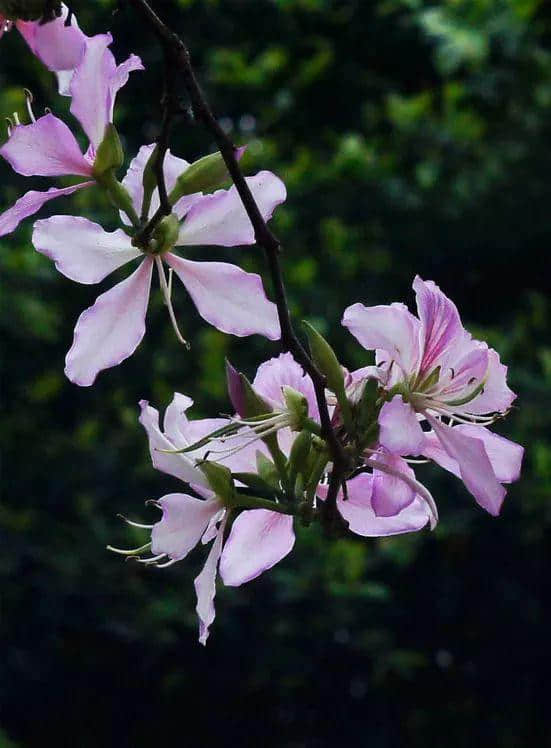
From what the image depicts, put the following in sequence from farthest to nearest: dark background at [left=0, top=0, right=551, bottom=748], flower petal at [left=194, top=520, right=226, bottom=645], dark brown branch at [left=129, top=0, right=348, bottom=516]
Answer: dark background at [left=0, top=0, right=551, bottom=748] → flower petal at [left=194, top=520, right=226, bottom=645] → dark brown branch at [left=129, top=0, right=348, bottom=516]

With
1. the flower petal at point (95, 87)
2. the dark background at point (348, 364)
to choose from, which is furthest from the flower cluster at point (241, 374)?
the dark background at point (348, 364)

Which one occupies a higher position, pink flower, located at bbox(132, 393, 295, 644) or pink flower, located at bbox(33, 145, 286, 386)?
pink flower, located at bbox(33, 145, 286, 386)

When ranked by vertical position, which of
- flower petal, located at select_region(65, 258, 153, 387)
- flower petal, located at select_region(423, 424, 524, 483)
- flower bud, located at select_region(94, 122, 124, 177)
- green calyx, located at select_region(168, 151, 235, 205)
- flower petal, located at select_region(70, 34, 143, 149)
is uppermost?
flower petal, located at select_region(70, 34, 143, 149)

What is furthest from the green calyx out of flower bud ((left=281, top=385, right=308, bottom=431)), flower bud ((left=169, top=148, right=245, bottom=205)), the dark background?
the dark background

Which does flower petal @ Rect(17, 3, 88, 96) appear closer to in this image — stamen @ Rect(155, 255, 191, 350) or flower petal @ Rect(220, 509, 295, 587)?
stamen @ Rect(155, 255, 191, 350)

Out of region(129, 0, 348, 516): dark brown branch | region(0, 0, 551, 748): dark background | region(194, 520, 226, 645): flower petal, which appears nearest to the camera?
region(129, 0, 348, 516): dark brown branch

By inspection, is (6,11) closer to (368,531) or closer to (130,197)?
(130,197)

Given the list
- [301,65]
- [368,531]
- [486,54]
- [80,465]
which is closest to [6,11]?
[368,531]

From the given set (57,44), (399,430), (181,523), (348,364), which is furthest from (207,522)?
(348,364)
